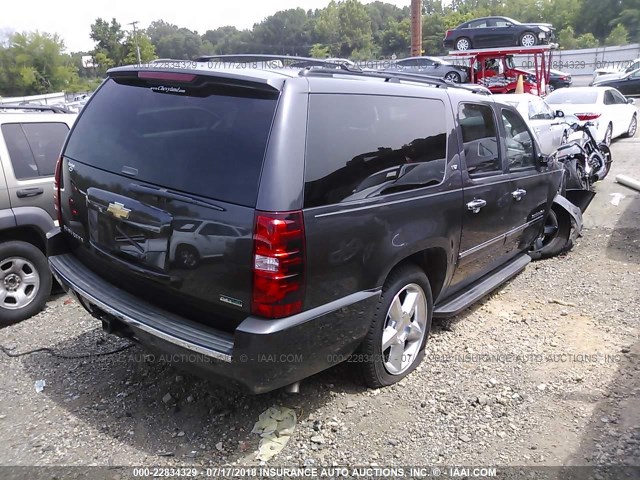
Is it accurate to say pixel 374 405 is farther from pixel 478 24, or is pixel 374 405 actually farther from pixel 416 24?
pixel 416 24

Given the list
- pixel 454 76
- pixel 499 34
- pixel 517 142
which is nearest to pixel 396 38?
pixel 454 76

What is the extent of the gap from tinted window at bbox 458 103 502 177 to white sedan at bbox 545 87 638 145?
8.70 meters

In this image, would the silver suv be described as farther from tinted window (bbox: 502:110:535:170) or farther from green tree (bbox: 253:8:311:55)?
green tree (bbox: 253:8:311:55)

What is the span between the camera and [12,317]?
4.34 meters

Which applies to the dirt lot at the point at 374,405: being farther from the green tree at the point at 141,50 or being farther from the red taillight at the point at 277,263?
the green tree at the point at 141,50

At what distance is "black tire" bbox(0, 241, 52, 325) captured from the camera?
4.30 meters

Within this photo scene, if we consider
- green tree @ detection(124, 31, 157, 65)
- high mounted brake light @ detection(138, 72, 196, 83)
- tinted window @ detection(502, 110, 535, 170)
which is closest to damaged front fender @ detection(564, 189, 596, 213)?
tinted window @ detection(502, 110, 535, 170)

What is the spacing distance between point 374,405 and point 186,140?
1912mm

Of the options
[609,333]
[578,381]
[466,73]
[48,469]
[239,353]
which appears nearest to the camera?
[239,353]

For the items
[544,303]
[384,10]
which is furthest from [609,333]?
[384,10]

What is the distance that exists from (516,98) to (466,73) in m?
14.9

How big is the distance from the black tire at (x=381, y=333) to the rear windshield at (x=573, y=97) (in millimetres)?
11518

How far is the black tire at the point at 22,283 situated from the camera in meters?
4.30

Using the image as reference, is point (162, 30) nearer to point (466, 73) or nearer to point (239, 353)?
point (466, 73)
